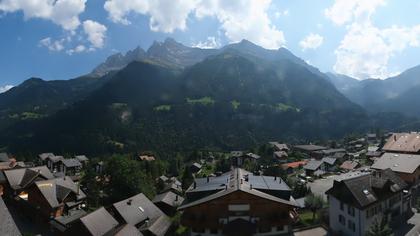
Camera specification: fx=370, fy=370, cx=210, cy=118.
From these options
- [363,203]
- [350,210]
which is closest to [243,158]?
[350,210]

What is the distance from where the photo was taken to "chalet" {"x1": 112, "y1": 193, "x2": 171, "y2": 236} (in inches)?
1980

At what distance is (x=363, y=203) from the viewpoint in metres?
44.6

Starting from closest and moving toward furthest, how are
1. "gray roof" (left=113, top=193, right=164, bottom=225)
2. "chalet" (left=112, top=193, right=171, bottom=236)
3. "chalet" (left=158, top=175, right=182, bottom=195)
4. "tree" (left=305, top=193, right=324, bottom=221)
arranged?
"chalet" (left=112, top=193, right=171, bottom=236)
"gray roof" (left=113, top=193, right=164, bottom=225)
"tree" (left=305, top=193, right=324, bottom=221)
"chalet" (left=158, top=175, right=182, bottom=195)

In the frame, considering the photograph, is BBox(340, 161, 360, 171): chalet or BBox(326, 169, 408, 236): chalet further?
BBox(340, 161, 360, 171): chalet

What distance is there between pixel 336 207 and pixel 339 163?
7880 cm

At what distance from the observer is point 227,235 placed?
4494 cm

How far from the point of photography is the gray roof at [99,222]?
45044mm

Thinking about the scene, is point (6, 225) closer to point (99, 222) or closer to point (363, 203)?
point (99, 222)

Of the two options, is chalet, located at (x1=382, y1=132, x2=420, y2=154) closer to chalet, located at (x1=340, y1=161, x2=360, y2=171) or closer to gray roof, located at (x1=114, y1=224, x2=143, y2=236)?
chalet, located at (x1=340, y1=161, x2=360, y2=171)

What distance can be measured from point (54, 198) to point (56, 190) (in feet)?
7.65

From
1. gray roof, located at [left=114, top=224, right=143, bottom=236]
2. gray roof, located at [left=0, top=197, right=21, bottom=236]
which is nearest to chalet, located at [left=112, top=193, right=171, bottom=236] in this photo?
gray roof, located at [left=114, top=224, right=143, bottom=236]

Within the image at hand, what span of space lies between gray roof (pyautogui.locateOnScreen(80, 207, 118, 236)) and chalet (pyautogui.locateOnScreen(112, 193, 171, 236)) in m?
2.95

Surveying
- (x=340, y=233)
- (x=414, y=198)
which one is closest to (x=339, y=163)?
(x=414, y=198)

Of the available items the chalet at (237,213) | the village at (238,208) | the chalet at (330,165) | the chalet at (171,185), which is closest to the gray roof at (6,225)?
the village at (238,208)
